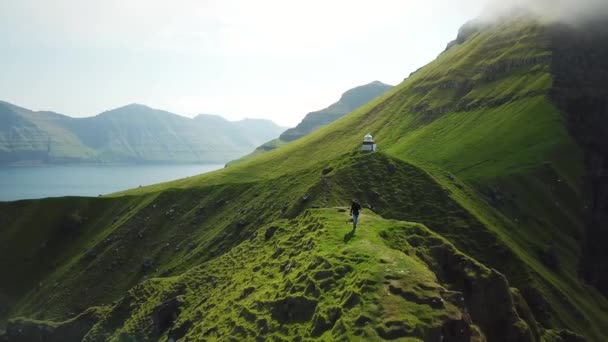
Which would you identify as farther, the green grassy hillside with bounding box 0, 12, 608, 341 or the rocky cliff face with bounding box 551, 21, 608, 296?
the rocky cliff face with bounding box 551, 21, 608, 296

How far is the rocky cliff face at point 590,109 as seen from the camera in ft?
305

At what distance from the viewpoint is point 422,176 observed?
81312mm

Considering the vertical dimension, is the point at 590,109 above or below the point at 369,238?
below

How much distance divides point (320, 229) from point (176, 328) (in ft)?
63.7

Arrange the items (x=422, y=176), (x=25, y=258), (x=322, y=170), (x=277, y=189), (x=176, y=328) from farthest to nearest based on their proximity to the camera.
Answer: (x=25, y=258)
(x=277, y=189)
(x=322, y=170)
(x=422, y=176)
(x=176, y=328)

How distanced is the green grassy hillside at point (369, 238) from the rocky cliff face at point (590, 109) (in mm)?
3191

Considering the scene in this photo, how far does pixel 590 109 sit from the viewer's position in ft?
406

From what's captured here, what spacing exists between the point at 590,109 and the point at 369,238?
366 feet

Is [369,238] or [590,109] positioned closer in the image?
[369,238]

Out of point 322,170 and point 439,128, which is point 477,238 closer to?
point 322,170

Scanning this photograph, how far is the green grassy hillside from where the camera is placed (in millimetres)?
35438

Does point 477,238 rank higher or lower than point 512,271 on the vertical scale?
higher

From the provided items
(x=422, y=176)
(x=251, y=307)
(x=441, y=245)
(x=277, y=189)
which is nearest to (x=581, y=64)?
(x=422, y=176)

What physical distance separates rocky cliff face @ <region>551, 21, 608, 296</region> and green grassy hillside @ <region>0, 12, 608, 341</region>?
3.19m
